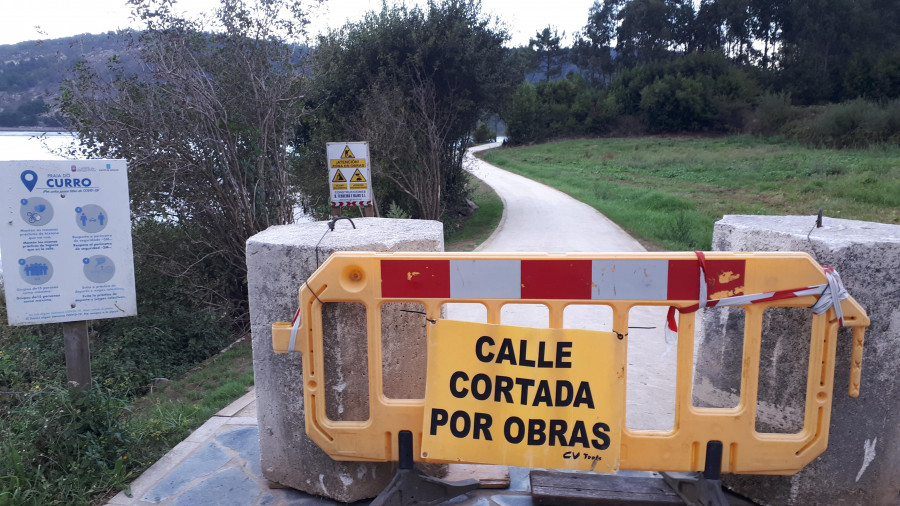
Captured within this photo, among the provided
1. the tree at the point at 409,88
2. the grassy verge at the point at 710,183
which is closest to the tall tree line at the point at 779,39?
the grassy verge at the point at 710,183

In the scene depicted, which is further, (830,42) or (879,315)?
(830,42)

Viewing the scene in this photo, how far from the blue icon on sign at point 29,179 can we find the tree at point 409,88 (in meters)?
11.7

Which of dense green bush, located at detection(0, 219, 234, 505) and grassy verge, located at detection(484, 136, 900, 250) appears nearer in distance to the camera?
dense green bush, located at detection(0, 219, 234, 505)

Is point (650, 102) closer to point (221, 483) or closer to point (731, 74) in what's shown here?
point (731, 74)

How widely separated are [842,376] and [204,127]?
8066 mm

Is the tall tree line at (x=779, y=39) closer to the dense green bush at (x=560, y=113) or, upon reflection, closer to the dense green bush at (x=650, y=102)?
the dense green bush at (x=650, y=102)

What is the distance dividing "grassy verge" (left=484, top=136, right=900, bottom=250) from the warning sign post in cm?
589

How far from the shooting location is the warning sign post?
32.3 feet

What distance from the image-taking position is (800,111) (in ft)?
174

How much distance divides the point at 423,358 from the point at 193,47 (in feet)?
25.7

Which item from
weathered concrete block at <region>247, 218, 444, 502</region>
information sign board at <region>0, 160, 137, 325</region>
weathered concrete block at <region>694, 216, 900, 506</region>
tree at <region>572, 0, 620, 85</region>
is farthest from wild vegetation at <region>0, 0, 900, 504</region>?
tree at <region>572, 0, 620, 85</region>

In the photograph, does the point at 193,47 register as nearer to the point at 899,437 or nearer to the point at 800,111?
the point at 899,437

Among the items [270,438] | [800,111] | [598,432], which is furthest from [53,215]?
[800,111]

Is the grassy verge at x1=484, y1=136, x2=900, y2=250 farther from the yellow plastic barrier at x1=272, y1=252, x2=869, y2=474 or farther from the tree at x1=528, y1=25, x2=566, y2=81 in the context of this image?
the tree at x1=528, y1=25, x2=566, y2=81
